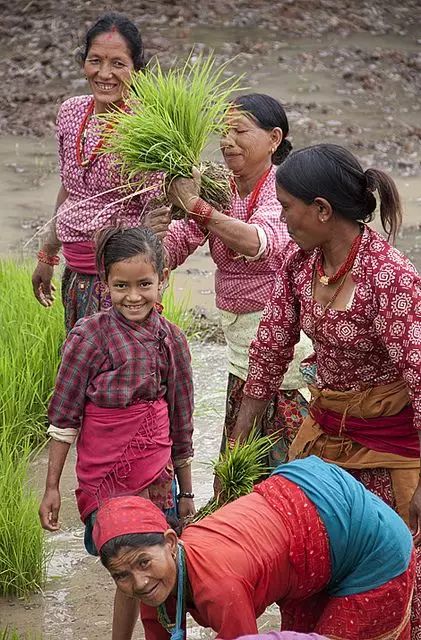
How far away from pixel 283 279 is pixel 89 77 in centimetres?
118

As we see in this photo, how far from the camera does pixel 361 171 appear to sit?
3369 mm

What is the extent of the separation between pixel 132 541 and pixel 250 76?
1035 cm

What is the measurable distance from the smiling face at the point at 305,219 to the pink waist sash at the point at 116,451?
65 centimetres

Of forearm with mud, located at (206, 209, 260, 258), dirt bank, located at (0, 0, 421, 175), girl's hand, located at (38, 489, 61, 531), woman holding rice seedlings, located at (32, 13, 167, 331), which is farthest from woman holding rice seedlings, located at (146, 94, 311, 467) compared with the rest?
dirt bank, located at (0, 0, 421, 175)

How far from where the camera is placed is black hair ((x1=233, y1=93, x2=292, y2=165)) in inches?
167

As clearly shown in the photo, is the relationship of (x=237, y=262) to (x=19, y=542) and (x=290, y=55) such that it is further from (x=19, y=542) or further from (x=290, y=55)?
(x=290, y=55)

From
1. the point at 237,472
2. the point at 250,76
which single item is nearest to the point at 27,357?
the point at 237,472

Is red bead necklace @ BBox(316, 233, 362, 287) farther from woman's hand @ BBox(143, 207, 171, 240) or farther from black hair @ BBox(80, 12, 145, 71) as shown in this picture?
black hair @ BBox(80, 12, 145, 71)

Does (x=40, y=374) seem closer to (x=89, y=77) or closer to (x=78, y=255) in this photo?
(x=78, y=255)

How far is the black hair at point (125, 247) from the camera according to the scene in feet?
11.6

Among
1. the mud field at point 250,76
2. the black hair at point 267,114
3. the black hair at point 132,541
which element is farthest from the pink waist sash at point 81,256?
the black hair at point 132,541

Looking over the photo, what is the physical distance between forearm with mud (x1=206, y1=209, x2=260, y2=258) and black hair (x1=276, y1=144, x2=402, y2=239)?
1.64 feet

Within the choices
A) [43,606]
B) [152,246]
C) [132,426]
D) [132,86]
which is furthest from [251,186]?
[43,606]

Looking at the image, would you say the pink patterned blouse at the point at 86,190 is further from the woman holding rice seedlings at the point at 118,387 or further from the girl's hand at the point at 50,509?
the girl's hand at the point at 50,509
